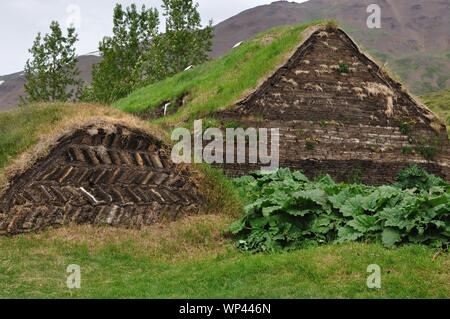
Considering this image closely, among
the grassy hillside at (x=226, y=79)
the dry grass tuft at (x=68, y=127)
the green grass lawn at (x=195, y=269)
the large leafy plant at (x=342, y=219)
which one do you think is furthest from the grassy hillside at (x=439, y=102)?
the green grass lawn at (x=195, y=269)

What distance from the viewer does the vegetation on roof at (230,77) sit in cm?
1927

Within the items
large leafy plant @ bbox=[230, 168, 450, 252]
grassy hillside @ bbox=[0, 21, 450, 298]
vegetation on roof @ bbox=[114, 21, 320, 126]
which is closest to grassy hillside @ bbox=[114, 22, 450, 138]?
vegetation on roof @ bbox=[114, 21, 320, 126]

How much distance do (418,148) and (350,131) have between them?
273 centimetres

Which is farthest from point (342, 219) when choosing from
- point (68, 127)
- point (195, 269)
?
point (68, 127)

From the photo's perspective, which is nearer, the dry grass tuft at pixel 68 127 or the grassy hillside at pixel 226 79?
the dry grass tuft at pixel 68 127

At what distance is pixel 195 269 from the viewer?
921 centimetres

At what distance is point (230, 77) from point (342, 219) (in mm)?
11782

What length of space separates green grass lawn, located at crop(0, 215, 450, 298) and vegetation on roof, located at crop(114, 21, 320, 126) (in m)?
8.85

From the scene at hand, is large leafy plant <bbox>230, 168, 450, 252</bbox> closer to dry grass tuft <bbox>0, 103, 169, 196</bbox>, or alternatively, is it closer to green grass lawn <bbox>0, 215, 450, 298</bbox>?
green grass lawn <bbox>0, 215, 450, 298</bbox>

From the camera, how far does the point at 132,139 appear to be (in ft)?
41.3

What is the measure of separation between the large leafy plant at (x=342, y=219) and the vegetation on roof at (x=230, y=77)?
326 inches

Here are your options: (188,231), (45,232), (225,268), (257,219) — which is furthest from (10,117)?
(225,268)

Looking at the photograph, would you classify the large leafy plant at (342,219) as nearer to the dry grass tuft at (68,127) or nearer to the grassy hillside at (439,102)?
the dry grass tuft at (68,127)

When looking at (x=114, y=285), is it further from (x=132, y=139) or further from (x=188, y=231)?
(x=132, y=139)
